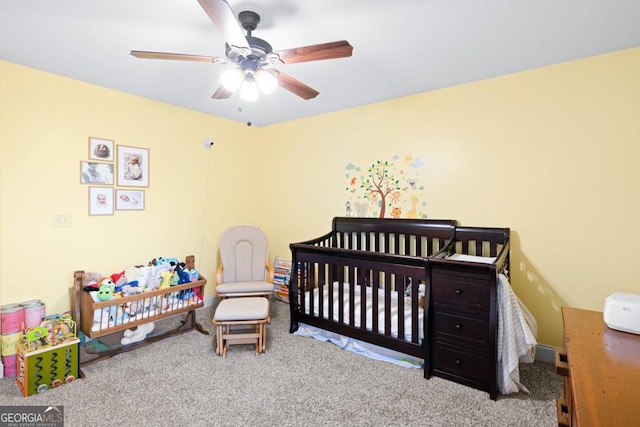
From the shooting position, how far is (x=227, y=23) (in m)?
1.40

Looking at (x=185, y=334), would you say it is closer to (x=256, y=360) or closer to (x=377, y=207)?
(x=256, y=360)

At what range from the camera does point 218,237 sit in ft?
13.0

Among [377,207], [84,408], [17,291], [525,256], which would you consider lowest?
[84,408]

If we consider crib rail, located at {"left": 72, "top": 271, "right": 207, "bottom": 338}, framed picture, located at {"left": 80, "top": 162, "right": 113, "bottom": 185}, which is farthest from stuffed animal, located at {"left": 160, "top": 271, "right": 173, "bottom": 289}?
framed picture, located at {"left": 80, "top": 162, "right": 113, "bottom": 185}

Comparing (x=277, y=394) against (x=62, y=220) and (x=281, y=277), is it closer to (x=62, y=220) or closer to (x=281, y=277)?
(x=281, y=277)

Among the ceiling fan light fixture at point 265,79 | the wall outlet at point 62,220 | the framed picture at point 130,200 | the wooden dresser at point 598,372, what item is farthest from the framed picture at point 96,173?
the wooden dresser at point 598,372

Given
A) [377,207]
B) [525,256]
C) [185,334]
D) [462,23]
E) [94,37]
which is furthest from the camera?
[377,207]

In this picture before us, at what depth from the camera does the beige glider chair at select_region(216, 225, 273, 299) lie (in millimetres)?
3587

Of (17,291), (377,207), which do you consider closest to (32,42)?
(17,291)

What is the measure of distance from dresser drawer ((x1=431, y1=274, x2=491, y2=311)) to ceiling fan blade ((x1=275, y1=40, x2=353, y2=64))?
1.58m

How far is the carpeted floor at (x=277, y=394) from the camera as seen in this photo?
6.07 ft

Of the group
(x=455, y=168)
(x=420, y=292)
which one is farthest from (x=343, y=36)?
(x=420, y=292)

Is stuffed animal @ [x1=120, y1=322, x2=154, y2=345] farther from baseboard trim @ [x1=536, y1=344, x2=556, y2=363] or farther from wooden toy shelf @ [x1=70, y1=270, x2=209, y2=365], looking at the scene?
baseboard trim @ [x1=536, y1=344, x2=556, y2=363]

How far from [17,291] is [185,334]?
1.32 metres
